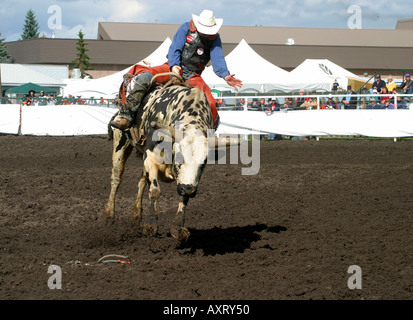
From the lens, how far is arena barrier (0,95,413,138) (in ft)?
63.8

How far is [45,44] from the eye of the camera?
2227 inches

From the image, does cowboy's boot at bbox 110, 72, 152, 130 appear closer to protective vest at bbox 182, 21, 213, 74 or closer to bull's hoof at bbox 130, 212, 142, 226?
protective vest at bbox 182, 21, 213, 74

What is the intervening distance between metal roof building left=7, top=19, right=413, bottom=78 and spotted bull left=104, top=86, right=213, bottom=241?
1766 inches

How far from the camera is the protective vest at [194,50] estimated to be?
8.05 meters

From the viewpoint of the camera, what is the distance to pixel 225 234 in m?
7.68

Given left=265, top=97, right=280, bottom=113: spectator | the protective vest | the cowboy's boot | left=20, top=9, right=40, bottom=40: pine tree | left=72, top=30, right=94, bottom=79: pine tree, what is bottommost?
the cowboy's boot

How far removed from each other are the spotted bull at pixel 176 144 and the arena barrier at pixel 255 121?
481 inches

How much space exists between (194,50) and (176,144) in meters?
2.45

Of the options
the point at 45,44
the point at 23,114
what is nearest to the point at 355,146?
the point at 23,114

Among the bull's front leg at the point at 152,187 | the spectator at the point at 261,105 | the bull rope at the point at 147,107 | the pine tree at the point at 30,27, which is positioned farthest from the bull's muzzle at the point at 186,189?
the pine tree at the point at 30,27

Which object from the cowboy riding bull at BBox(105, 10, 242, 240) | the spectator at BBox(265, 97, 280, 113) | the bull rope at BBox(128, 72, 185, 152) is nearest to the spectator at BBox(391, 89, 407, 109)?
the spectator at BBox(265, 97, 280, 113)

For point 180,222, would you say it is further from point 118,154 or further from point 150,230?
point 118,154

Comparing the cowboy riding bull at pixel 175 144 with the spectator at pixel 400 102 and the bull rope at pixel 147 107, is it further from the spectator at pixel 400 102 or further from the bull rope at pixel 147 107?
the spectator at pixel 400 102
